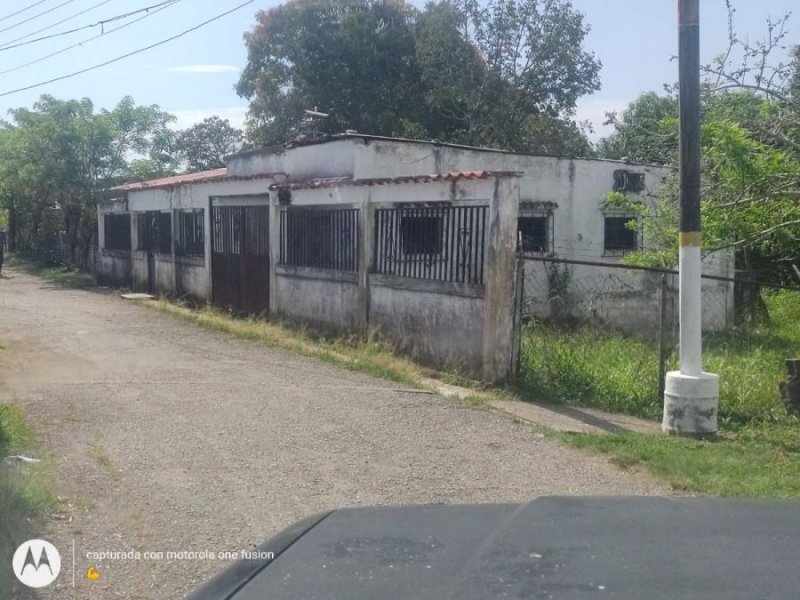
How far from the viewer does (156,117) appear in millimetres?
27125

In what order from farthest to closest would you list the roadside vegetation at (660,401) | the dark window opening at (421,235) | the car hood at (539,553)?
the dark window opening at (421,235) < the roadside vegetation at (660,401) < the car hood at (539,553)

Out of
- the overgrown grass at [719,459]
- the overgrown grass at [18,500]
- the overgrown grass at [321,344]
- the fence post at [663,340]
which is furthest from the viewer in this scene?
the overgrown grass at [321,344]

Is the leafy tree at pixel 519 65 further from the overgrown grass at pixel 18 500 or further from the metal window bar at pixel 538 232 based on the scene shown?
the overgrown grass at pixel 18 500

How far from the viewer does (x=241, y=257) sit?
1634cm

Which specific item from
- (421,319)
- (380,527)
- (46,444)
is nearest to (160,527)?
(46,444)

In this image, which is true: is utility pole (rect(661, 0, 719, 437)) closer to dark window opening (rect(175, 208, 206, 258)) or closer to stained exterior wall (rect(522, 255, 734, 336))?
stained exterior wall (rect(522, 255, 734, 336))

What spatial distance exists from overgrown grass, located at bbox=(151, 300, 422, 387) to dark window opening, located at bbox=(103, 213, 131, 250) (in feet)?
21.1

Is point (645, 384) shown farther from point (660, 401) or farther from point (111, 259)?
point (111, 259)

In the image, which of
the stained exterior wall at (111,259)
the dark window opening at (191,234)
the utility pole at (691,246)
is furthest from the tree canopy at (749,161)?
the stained exterior wall at (111,259)

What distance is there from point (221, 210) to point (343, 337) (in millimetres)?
5645

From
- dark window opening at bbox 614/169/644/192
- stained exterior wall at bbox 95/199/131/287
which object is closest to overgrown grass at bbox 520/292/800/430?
dark window opening at bbox 614/169/644/192

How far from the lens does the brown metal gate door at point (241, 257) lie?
1565cm

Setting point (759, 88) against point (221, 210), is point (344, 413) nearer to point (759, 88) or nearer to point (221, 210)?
point (759, 88)

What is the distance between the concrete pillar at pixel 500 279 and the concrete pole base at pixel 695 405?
95.9 inches
